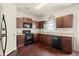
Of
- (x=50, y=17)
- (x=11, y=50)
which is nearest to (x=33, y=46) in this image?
(x=11, y=50)

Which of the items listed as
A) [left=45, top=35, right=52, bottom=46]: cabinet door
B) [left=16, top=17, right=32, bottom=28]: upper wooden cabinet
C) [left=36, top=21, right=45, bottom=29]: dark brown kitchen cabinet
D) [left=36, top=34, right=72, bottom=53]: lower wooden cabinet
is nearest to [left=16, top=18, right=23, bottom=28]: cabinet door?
[left=16, top=17, right=32, bottom=28]: upper wooden cabinet

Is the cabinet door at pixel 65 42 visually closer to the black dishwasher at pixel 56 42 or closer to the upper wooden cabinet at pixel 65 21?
the black dishwasher at pixel 56 42

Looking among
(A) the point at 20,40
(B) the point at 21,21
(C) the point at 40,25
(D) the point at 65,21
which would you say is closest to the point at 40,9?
(C) the point at 40,25


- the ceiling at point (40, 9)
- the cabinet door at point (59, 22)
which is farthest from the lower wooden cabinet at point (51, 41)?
the ceiling at point (40, 9)

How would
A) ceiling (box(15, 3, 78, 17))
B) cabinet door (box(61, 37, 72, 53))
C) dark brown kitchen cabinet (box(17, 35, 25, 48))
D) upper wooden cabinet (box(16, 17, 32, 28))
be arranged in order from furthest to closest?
cabinet door (box(61, 37, 72, 53))
dark brown kitchen cabinet (box(17, 35, 25, 48))
upper wooden cabinet (box(16, 17, 32, 28))
ceiling (box(15, 3, 78, 17))

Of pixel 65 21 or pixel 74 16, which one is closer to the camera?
pixel 74 16

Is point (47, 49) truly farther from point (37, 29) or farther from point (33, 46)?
point (37, 29)

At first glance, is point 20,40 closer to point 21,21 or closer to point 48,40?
point 21,21

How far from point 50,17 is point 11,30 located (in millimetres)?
909

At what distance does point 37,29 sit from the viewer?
76.8 inches

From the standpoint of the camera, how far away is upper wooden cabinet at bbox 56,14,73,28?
79.8 inches

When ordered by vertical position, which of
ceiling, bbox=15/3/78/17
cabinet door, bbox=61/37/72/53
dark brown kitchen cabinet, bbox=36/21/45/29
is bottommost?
cabinet door, bbox=61/37/72/53

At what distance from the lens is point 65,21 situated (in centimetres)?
218

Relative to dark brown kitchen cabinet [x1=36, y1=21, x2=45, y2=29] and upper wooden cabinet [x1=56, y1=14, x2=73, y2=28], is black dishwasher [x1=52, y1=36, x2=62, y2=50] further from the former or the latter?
dark brown kitchen cabinet [x1=36, y1=21, x2=45, y2=29]
